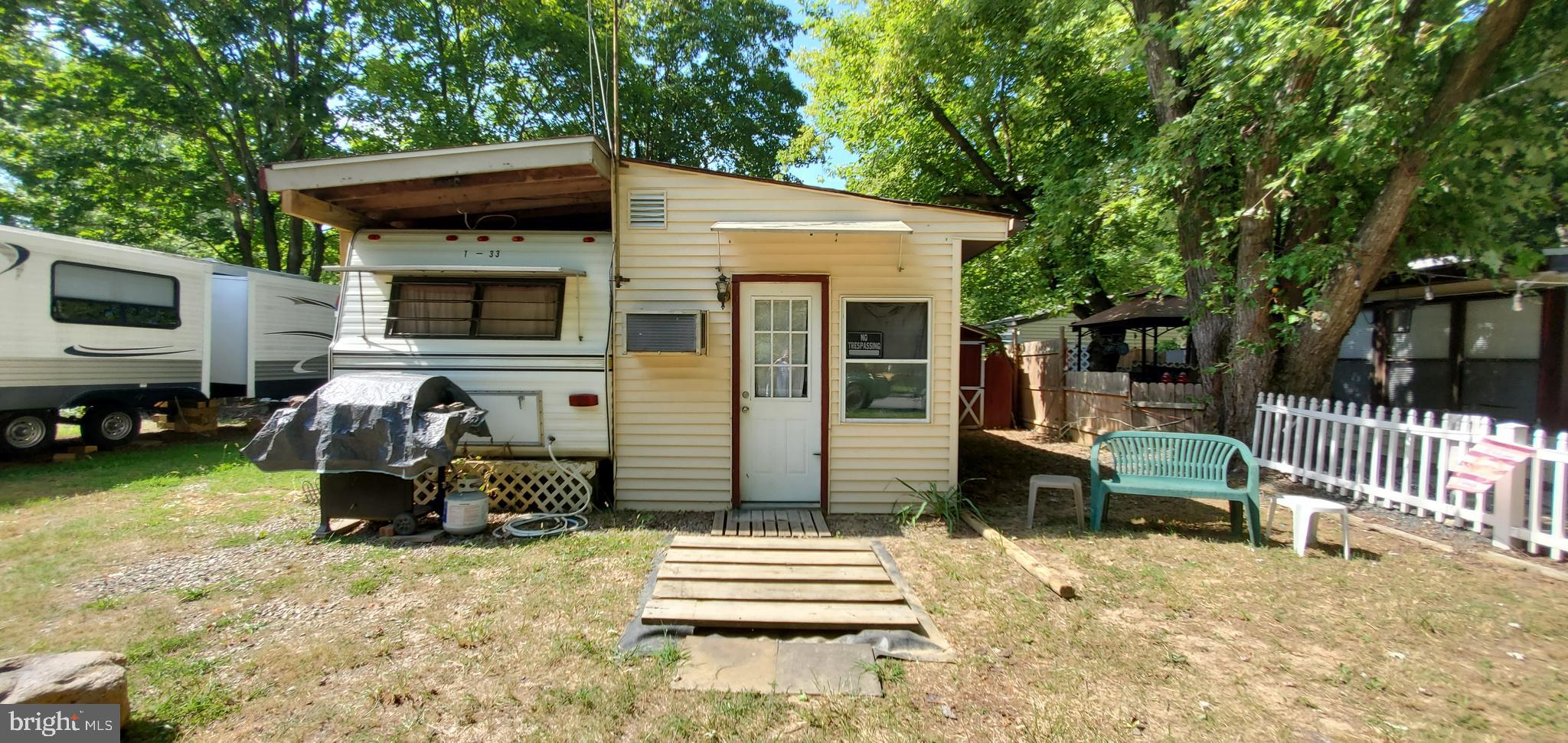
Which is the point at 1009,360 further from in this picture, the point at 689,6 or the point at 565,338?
the point at 689,6

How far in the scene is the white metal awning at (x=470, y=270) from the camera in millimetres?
5195

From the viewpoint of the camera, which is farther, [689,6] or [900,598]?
[689,6]

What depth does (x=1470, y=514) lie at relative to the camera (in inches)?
183

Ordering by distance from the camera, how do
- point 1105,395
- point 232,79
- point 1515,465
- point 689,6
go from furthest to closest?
point 689,6 → point 232,79 → point 1105,395 → point 1515,465

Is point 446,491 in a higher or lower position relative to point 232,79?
lower

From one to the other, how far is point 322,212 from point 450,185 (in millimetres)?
1190

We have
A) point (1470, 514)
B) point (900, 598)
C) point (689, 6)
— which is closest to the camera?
point (900, 598)

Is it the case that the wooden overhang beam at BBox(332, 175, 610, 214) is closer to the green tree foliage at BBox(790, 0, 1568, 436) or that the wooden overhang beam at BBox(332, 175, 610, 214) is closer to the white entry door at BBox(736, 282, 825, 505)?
the white entry door at BBox(736, 282, 825, 505)

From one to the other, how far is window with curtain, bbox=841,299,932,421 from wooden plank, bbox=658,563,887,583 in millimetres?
1792

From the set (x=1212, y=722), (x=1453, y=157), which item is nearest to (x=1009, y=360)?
(x=1453, y=157)

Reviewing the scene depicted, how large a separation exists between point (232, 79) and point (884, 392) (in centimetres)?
1634

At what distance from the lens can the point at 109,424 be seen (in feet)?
27.6

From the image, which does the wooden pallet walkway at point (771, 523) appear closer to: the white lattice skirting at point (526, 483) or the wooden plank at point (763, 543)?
the wooden plank at point (763, 543)

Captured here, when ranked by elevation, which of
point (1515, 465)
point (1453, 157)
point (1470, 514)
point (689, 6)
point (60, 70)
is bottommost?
point (1470, 514)
